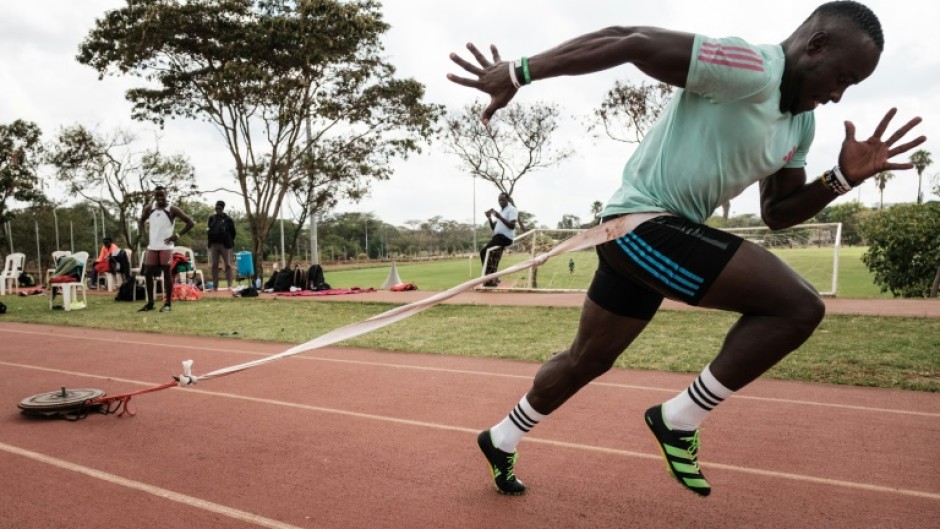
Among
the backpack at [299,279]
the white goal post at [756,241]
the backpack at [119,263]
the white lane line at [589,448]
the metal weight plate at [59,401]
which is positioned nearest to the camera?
the white lane line at [589,448]

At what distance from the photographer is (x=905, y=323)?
7.58m

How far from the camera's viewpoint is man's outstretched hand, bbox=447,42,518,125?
2100 millimetres

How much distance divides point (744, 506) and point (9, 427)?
4.54 metres

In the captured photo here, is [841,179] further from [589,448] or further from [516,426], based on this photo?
[589,448]

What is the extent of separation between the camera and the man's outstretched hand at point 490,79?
2.10m

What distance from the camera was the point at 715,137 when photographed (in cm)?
205

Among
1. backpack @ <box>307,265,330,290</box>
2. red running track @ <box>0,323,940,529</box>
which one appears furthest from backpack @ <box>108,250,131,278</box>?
red running track @ <box>0,323,940,529</box>

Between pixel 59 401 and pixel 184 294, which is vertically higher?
pixel 184 294

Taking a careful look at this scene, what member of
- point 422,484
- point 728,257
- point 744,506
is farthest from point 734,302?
point 422,484

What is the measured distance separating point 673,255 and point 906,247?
14.4 metres

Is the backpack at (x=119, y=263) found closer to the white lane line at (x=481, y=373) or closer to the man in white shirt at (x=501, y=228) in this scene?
the white lane line at (x=481, y=373)

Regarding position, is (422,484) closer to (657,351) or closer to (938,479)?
(938,479)

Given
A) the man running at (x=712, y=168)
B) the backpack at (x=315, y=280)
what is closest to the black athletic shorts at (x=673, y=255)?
the man running at (x=712, y=168)

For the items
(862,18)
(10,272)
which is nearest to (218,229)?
(10,272)
